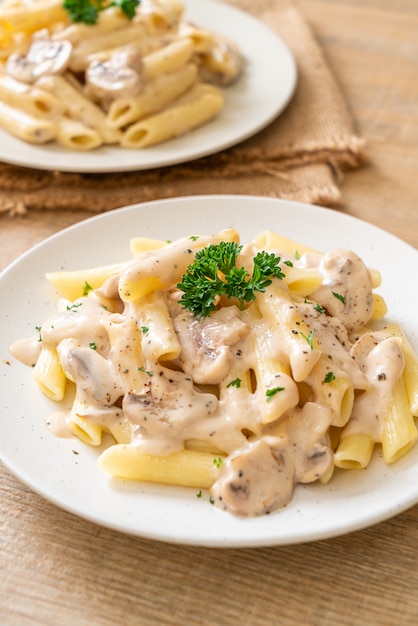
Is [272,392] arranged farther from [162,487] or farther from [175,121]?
[175,121]

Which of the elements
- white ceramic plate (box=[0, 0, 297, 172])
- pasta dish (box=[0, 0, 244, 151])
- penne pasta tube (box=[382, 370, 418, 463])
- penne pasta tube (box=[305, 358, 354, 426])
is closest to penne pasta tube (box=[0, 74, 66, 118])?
pasta dish (box=[0, 0, 244, 151])

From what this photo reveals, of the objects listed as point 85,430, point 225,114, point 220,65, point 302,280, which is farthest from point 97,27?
point 85,430

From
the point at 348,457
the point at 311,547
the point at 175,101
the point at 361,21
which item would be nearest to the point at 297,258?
the point at 348,457

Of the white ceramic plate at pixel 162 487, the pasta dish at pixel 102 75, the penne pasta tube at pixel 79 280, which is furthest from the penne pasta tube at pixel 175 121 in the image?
the penne pasta tube at pixel 79 280

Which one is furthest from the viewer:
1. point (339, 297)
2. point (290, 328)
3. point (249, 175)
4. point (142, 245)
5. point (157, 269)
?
point (249, 175)

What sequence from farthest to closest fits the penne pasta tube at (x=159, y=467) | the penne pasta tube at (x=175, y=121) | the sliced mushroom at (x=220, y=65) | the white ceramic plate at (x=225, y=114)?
the sliced mushroom at (x=220, y=65)
the penne pasta tube at (x=175, y=121)
the white ceramic plate at (x=225, y=114)
the penne pasta tube at (x=159, y=467)

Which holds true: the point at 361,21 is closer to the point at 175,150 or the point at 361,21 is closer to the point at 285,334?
the point at 175,150

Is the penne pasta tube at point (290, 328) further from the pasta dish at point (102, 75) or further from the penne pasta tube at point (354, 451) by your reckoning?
the pasta dish at point (102, 75)
